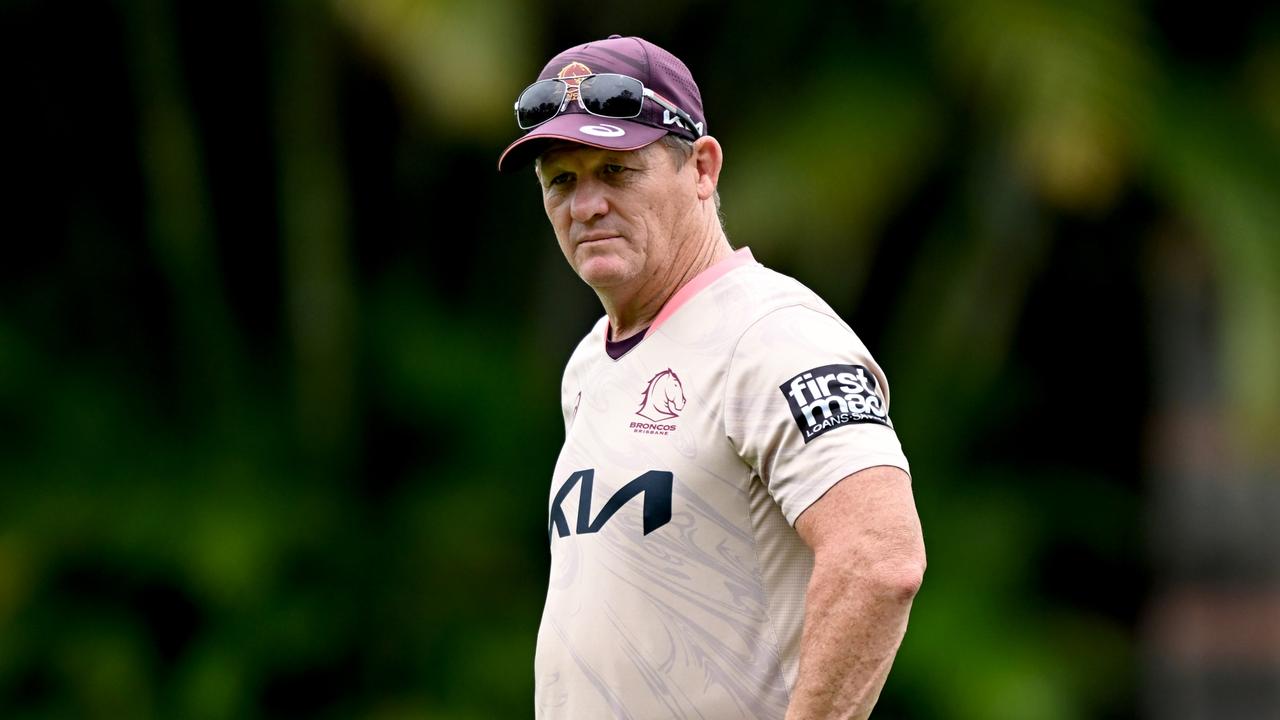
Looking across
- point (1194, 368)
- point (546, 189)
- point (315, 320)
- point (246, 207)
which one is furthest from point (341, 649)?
point (546, 189)

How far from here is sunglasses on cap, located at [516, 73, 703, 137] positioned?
363 cm

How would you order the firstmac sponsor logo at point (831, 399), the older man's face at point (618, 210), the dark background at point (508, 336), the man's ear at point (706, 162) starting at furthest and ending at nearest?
the dark background at point (508, 336), the man's ear at point (706, 162), the older man's face at point (618, 210), the firstmac sponsor logo at point (831, 399)

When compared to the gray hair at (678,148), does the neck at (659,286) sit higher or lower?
lower

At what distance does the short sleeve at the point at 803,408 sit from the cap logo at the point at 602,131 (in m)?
0.50

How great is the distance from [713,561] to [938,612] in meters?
7.06

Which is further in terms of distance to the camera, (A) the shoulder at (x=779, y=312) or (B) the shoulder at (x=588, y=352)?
(B) the shoulder at (x=588, y=352)

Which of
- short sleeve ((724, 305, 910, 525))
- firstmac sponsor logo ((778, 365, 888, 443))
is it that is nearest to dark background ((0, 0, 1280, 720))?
short sleeve ((724, 305, 910, 525))

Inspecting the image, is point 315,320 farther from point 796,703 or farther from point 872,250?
point 796,703

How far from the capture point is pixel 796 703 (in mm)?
3178

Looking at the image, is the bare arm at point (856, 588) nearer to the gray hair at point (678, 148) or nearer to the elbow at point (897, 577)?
the elbow at point (897, 577)

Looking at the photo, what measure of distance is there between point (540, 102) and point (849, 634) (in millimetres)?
1293

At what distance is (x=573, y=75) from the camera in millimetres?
3719

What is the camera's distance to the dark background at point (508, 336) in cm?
987

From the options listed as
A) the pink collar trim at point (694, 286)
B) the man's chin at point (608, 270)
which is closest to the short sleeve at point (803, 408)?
the pink collar trim at point (694, 286)
